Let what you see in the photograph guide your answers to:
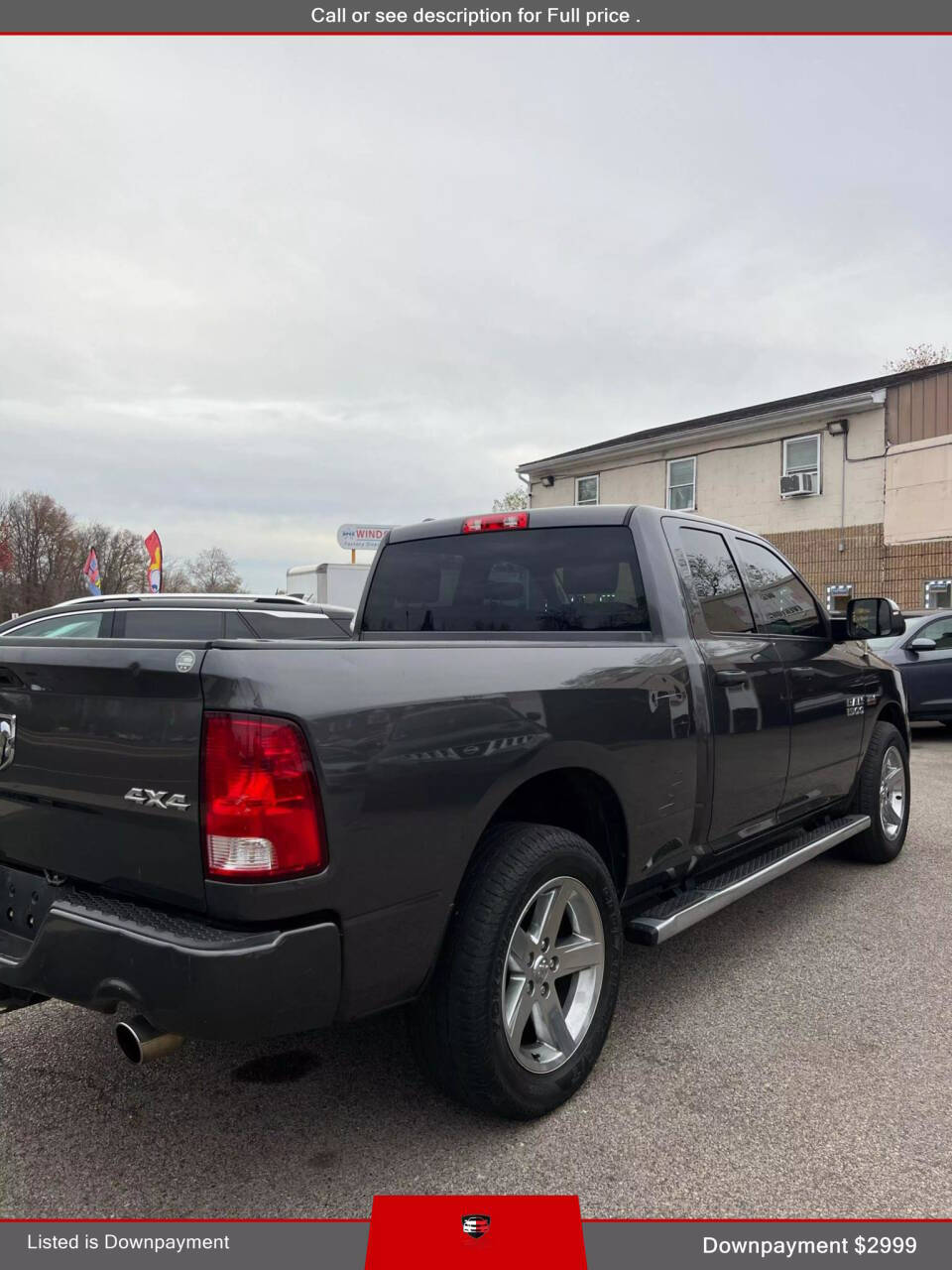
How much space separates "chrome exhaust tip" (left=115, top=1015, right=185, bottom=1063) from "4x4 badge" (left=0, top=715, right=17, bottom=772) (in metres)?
0.81

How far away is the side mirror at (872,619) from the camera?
4.68 m

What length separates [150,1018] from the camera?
208 centimetres

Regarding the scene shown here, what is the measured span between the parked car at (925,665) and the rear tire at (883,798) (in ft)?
18.2

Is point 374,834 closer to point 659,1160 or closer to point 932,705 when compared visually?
point 659,1160

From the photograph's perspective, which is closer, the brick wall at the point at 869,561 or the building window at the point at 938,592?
the building window at the point at 938,592

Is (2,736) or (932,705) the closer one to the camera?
(2,736)

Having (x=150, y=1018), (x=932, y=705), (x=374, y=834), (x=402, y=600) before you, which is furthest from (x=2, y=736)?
(x=932, y=705)

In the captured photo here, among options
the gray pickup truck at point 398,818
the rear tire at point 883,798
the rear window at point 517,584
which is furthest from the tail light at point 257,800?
the rear tire at point 883,798

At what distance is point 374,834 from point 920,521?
61.8 feet

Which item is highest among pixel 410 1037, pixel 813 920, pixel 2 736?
pixel 2 736

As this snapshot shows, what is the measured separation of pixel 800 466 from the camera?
801 inches

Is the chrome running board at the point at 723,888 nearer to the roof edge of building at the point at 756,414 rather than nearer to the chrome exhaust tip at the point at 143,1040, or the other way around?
the chrome exhaust tip at the point at 143,1040

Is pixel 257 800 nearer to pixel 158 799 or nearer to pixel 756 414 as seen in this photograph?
pixel 158 799

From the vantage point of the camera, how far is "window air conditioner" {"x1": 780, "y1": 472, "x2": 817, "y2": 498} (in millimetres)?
19969
